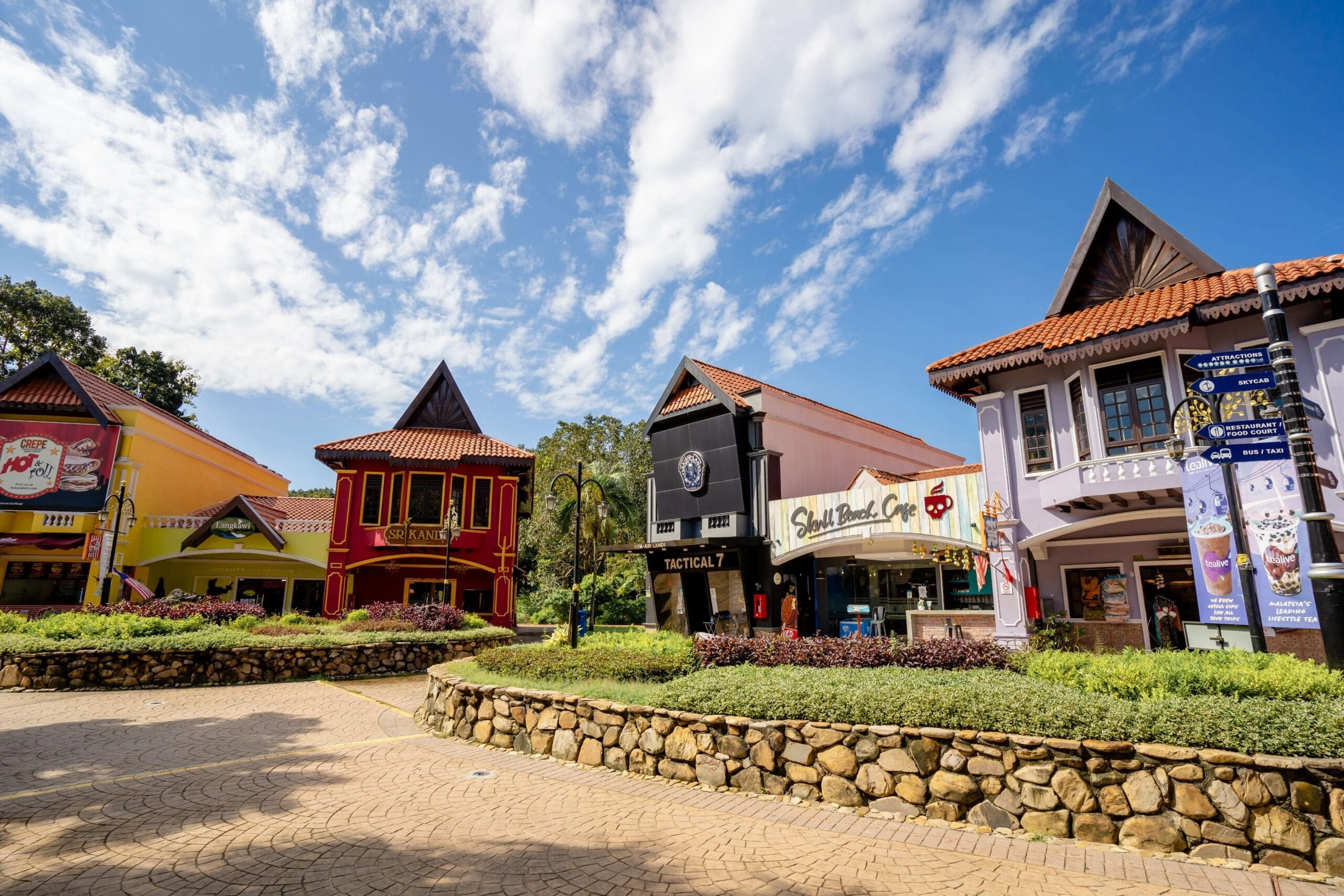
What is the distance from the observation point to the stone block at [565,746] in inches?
362

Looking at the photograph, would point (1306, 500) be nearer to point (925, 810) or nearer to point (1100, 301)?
point (925, 810)

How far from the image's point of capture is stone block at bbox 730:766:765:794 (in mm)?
7648

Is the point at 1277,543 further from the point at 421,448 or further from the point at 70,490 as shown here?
the point at 70,490

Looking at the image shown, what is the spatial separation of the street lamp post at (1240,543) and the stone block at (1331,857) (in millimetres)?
3562

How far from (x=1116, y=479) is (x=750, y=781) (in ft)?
30.4

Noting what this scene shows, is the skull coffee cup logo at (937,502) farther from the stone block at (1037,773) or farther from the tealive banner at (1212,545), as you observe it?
the stone block at (1037,773)

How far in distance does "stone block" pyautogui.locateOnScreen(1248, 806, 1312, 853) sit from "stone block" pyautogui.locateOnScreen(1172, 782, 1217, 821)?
274mm

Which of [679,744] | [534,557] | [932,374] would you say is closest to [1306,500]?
[679,744]

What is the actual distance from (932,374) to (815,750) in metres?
10.3

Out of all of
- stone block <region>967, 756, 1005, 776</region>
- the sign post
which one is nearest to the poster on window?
the sign post

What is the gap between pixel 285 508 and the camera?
1232 inches

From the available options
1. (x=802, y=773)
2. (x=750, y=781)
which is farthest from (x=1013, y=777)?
(x=750, y=781)

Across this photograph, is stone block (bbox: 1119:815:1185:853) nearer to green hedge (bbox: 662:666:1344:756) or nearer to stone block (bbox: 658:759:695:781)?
green hedge (bbox: 662:666:1344:756)

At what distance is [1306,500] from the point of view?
23.0 feet
